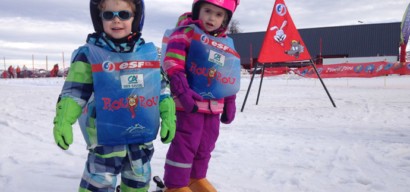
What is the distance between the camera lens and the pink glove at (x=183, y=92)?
99.3 inches

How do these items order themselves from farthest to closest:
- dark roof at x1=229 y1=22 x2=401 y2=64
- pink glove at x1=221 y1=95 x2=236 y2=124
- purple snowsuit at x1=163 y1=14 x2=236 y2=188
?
dark roof at x1=229 y1=22 x2=401 y2=64
pink glove at x1=221 y1=95 x2=236 y2=124
purple snowsuit at x1=163 y1=14 x2=236 y2=188

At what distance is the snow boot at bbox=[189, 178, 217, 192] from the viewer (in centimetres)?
288

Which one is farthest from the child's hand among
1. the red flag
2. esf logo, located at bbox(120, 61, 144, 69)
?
the red flag

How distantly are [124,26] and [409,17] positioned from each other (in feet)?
77.8

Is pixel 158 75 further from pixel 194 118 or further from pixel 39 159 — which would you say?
pixel 39 159

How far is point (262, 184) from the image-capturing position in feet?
10.6

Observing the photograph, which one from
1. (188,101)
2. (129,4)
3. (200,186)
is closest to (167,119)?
(188,101)

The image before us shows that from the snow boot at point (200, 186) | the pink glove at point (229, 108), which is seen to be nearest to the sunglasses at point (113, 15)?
the pink glove at point (229, 108)

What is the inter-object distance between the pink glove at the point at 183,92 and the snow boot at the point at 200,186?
0.67 metres

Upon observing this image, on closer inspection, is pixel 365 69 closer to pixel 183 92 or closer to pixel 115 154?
pixel 183 92

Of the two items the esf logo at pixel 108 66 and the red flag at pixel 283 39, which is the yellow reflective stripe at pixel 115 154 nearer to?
the esf logo at pixel 108 66

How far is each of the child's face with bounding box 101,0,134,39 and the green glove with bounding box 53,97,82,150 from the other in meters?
0.45

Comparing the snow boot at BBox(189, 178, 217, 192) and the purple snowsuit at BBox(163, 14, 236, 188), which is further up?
the purple snowsuit at BBox(163, 14, 236, 188)

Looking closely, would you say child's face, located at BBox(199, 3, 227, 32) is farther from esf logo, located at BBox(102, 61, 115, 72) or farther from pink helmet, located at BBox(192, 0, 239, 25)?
esf logo, located at BBox(102, 61, 115, 72)
